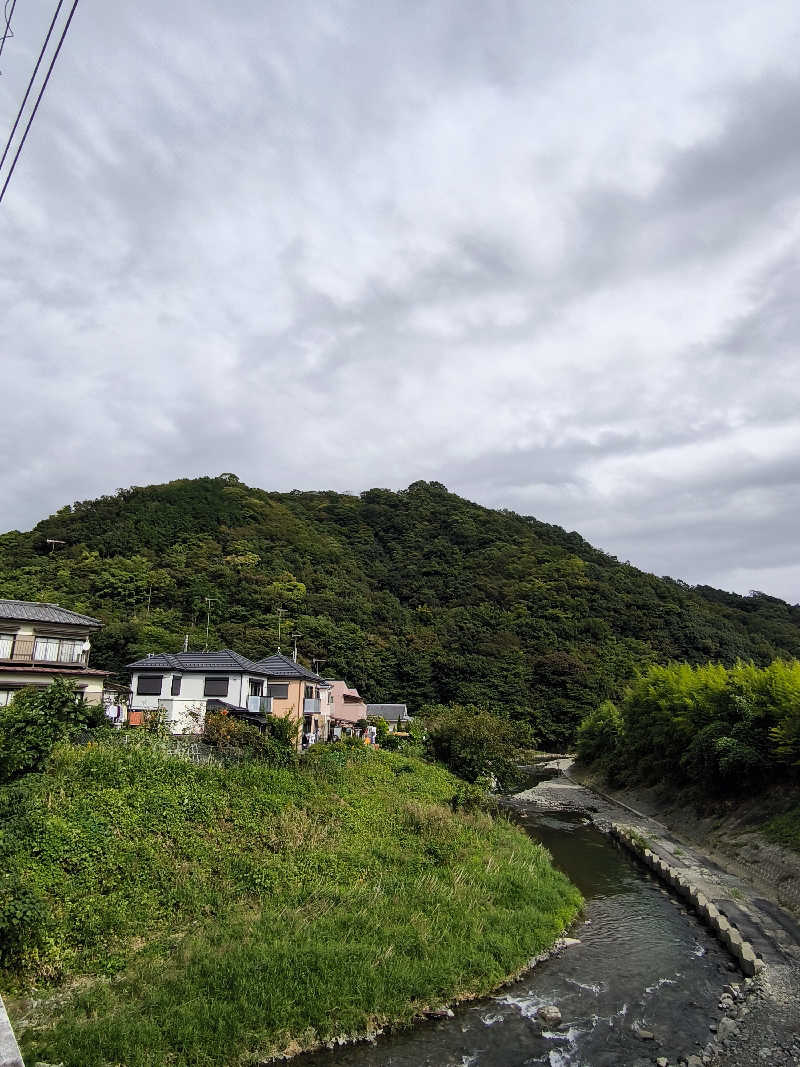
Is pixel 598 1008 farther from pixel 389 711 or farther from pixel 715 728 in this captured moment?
pixel 389 711

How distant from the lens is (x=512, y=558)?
99.6 meters

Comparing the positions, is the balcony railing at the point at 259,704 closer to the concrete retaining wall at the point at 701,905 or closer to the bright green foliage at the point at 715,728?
the concrete retaining wall at the point at 701,905

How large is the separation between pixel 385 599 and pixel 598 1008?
77.5m

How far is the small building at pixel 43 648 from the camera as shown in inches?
1167

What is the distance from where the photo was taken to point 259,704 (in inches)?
1358

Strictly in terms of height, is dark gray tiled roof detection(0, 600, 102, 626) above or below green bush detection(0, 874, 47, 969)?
above

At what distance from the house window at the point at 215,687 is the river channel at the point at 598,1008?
20.9 metres

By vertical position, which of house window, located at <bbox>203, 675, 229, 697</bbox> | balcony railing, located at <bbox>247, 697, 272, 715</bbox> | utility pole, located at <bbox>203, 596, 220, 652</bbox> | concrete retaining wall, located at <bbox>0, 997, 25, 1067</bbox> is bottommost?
concrete retaining wall, located at <bbox>0, 997, 25, 1067</bbox>

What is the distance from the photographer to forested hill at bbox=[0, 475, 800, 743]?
216ft

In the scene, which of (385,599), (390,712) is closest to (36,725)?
(390,712)

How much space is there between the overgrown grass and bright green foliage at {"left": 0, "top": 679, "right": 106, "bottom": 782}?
72.5ft

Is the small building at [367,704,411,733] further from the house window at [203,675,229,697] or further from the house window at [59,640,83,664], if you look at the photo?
the house window at [59,640,83,664]

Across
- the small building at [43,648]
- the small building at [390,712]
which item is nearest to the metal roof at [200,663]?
the small building at [43,648]

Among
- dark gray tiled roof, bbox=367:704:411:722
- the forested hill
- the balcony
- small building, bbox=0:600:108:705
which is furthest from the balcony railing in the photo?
dark gray tiled roof, bbox=367:704:411:722
